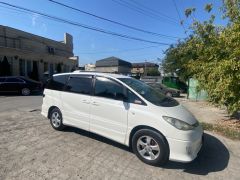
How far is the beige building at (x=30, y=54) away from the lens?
21.4 meters


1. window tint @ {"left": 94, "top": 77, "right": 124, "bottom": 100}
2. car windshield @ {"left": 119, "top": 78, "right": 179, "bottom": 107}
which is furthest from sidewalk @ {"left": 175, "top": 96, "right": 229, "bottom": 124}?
window tint @ {"left": 94, "top": 77, "right": 124, "bottom": 100}

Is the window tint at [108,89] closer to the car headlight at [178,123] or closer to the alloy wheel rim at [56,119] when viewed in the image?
the car headlight at [178,123]

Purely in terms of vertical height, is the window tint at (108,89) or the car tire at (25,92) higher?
the window tint at (108,89)

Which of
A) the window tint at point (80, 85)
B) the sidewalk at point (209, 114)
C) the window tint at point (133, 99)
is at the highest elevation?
the window tint at point (80, 85)

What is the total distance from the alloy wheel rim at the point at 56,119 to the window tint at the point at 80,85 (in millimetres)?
890

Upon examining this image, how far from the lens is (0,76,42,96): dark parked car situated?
1576cm

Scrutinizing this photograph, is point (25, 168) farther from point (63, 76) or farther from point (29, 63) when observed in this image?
point (29, 63)

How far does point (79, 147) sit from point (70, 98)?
4.46ft

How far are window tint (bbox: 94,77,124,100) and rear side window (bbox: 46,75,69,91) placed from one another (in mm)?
1278

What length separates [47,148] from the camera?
4918mm

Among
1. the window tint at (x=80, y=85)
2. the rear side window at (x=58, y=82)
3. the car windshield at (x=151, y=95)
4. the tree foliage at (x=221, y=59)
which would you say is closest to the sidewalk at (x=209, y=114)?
the tree foliage at (x=221, y=59)

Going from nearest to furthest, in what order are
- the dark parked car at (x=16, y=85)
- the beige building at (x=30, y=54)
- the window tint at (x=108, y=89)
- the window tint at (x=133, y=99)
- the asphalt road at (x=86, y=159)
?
the asphalt road at (x=86, y=159) → the window tint at (x=133, y=99) → the window tint at (x=108, y=89) → the dark parked car at (x=16, y=85) → the beige building at (x=30, y=54)

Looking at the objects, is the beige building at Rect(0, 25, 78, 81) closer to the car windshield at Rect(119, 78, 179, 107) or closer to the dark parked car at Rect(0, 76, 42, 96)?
the dark parked car at Rect(0, 76, 42, 96)

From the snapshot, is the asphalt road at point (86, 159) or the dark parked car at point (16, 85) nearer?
the asphalt road at point (86, 159)
